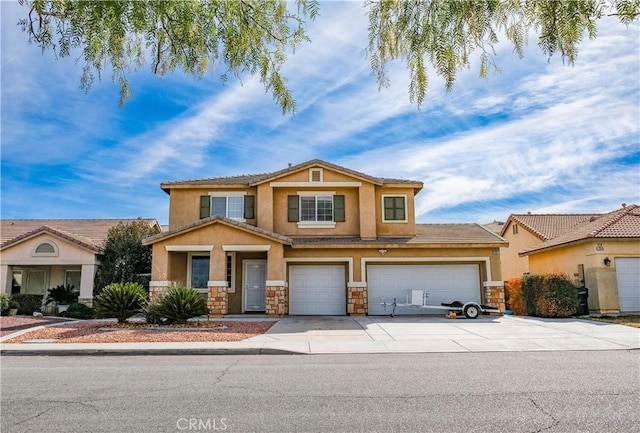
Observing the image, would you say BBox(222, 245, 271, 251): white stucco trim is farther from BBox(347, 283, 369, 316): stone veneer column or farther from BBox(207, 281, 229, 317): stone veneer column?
BBox(347, 283, 369, 316): stone veneer column

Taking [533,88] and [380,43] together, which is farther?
[533,88]

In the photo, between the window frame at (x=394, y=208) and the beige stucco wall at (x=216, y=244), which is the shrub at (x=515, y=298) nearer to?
the window frame at (x=394, y=208)

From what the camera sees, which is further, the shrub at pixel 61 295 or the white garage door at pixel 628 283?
the shrub at pixel 61 295

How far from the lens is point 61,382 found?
8039mm

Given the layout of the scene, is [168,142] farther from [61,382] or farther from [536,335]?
[536,335]

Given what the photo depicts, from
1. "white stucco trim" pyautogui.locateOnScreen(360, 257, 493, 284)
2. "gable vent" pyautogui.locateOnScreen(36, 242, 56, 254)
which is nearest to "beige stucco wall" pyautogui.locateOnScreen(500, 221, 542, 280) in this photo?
"white stucco trim" pyautogui.locateOnScreen(360, 257, 493, 284)

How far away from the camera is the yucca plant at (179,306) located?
645 inches

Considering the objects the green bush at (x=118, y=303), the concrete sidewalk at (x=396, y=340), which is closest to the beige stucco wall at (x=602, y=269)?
the concrete sidewalk at (x=396, y=340)

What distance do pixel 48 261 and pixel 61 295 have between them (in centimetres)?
178

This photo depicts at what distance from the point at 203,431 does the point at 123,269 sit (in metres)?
19.9

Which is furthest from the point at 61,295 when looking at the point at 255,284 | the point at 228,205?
the point at 255,284

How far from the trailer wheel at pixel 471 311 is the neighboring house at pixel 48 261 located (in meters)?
17.1

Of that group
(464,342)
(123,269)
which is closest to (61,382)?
(464,342)

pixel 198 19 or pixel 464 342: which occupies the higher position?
pixel 198 19
